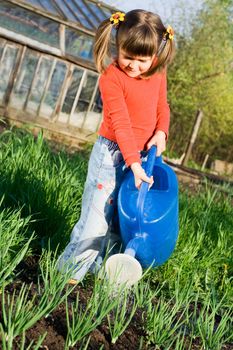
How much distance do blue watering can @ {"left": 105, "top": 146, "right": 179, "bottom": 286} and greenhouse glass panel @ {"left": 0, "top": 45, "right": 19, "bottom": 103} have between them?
330 inches

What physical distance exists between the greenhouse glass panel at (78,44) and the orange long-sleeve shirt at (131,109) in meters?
8.30

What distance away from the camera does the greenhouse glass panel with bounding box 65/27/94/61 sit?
10.6 m

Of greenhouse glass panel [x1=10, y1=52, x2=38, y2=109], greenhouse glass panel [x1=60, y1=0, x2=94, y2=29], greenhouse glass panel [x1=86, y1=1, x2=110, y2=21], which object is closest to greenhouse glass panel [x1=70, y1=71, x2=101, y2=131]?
greenhouse glass panel [x1=60, y1=0, x2=94, y2=29]

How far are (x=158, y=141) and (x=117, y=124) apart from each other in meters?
0.26

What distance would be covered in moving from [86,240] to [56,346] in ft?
2.58

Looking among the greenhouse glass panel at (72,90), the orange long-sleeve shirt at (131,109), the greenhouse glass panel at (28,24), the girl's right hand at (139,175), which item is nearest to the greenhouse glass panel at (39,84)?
the greenhouse glass panel at (28,24)

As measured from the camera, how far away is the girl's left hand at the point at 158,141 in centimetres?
249

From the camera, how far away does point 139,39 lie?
222 centimetres

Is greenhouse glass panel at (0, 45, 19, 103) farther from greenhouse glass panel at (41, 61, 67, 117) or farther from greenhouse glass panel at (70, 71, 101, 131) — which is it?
greenhouse glass panel at (70, 71, 101, 131)

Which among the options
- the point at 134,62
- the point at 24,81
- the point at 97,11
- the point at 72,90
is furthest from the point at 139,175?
the point at 97,11

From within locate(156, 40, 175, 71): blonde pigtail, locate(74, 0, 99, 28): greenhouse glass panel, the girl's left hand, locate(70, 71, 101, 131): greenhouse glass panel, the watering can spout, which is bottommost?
locate(70, 71, 101, 131): greenhouse glass panel

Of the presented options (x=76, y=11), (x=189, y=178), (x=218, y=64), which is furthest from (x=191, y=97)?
(x=189, y=178)

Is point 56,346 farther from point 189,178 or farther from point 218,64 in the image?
point 218,64

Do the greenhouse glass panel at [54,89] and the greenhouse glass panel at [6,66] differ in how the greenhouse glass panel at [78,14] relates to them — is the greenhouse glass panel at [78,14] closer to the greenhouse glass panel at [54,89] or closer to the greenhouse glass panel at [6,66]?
the greenhouse glass panel at [54,89]
